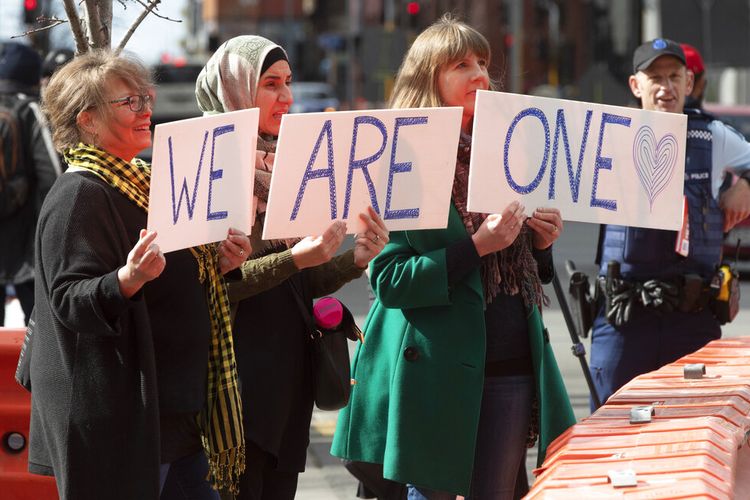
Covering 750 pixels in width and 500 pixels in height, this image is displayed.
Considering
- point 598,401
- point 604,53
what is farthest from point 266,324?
point 604,53

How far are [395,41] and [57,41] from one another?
Answer: 8.00m

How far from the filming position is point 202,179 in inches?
138

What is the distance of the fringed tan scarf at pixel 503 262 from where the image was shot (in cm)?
408

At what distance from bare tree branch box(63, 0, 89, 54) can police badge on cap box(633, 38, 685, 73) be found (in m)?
2.02

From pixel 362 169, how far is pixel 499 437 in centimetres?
88

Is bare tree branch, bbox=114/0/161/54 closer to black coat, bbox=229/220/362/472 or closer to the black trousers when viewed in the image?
black coat, bbox=229/220/362/472

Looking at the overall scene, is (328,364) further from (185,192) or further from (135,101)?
(135,101)

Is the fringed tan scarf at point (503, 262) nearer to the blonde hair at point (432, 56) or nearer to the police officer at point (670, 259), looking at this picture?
the blonde hair at point (432, 56)

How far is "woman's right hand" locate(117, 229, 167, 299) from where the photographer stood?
3105 mm

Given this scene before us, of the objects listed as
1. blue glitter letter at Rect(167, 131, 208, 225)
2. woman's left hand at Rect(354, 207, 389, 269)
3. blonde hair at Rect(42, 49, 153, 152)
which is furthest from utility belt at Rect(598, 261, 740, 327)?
blonde hair at Rect(42, 49, 153, 152)

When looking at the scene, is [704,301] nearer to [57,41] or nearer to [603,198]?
[603,198]

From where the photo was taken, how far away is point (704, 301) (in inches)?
205

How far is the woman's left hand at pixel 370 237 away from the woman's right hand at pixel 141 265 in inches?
32.1

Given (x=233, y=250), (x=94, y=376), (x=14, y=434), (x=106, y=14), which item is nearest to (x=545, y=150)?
(x=233, y=250)
